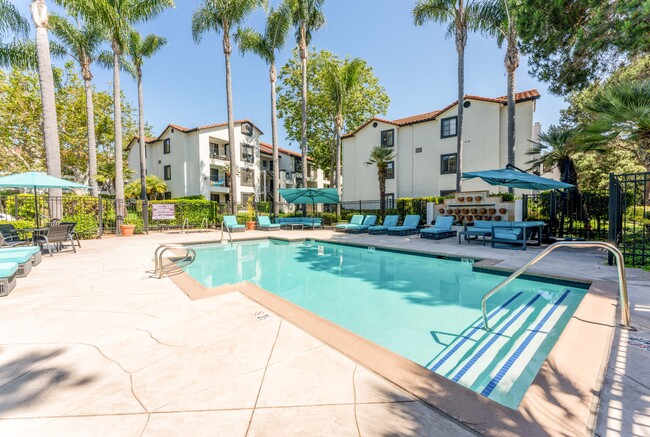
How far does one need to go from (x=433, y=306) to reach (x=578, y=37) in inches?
403

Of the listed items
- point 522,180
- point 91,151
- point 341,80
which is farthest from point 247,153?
point 522,180

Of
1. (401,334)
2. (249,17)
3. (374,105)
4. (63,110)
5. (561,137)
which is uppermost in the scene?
(249,17)

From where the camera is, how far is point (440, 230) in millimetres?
12508

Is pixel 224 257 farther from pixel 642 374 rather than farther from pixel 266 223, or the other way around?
pixel 642 374

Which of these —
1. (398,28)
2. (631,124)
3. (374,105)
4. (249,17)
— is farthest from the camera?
(374,105)

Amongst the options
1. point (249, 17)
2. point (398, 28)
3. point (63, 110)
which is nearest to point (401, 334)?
point (398, 28)

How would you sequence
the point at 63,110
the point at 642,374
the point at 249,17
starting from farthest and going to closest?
the point at 63,110
the point at 249,17
the point at 642,374

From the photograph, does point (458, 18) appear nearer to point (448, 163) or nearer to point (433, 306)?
point (448, 163)

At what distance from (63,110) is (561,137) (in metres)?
33.0

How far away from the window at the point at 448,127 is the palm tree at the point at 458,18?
5369 millimetres

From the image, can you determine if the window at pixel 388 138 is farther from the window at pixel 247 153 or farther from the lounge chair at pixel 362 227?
the window at pixel 247 153

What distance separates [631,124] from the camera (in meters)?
6.62

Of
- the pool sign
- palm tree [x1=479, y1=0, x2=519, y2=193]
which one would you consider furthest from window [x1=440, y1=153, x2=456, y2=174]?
the pool sign

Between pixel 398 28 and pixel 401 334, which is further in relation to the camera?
pixel 398 28
